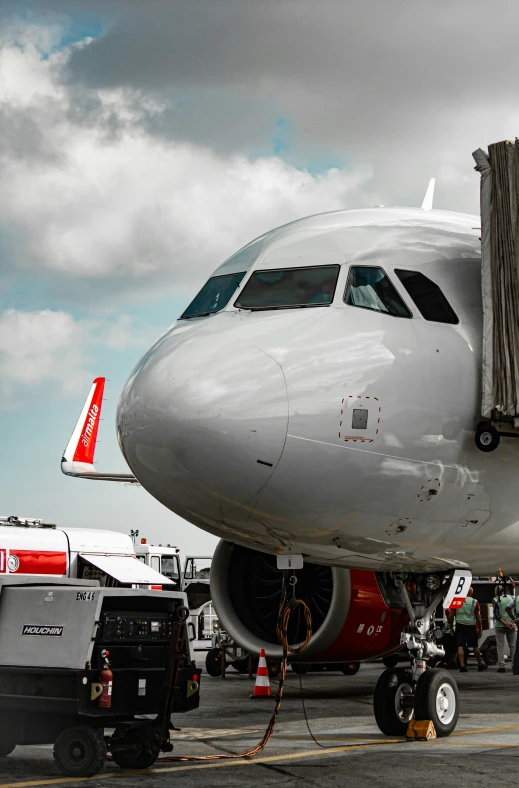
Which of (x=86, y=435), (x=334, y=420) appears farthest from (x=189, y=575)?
(x=334, y=420)

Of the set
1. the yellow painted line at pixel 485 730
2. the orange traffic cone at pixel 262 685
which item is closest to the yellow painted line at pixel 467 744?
the yellow painted line at pixel 485 730

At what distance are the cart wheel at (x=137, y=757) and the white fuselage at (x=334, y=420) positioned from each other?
1656 millimetres

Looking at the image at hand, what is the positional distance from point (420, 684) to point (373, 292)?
3.25 meters

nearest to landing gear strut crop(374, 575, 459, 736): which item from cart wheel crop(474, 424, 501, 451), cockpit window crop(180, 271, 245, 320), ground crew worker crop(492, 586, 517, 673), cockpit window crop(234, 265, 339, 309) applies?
cart wheel crop(474, 424, 501, 451)

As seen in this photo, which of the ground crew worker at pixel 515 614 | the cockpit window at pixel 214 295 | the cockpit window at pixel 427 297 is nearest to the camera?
the cockpit window at pixel 427 297

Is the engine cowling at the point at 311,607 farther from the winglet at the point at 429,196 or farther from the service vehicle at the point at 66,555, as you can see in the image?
the service vehicle at the point at 66,555

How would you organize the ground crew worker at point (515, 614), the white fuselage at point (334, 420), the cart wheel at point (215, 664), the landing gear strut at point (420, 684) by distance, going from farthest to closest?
the cart wheel at point (215, 664) < the ground crew worker at point (515, 614) < the landing gear strut at point (420, 684) < the white fuselage at point (334, 420)

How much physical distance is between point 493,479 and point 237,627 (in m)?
4.17

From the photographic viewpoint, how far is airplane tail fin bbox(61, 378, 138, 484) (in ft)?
145

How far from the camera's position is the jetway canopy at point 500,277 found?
26.4 feet

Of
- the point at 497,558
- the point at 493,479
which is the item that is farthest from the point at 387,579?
the point at 493,479

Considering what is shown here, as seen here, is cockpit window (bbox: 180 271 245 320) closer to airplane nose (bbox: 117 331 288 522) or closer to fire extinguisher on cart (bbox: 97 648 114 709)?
airplane nose (bbox: 117 331 288 522)

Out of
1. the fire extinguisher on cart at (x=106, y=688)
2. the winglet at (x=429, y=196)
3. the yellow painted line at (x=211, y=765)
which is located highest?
the winglet at (x=429, y=196)

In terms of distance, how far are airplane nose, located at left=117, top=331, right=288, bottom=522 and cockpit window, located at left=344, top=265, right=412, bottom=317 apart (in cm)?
118
